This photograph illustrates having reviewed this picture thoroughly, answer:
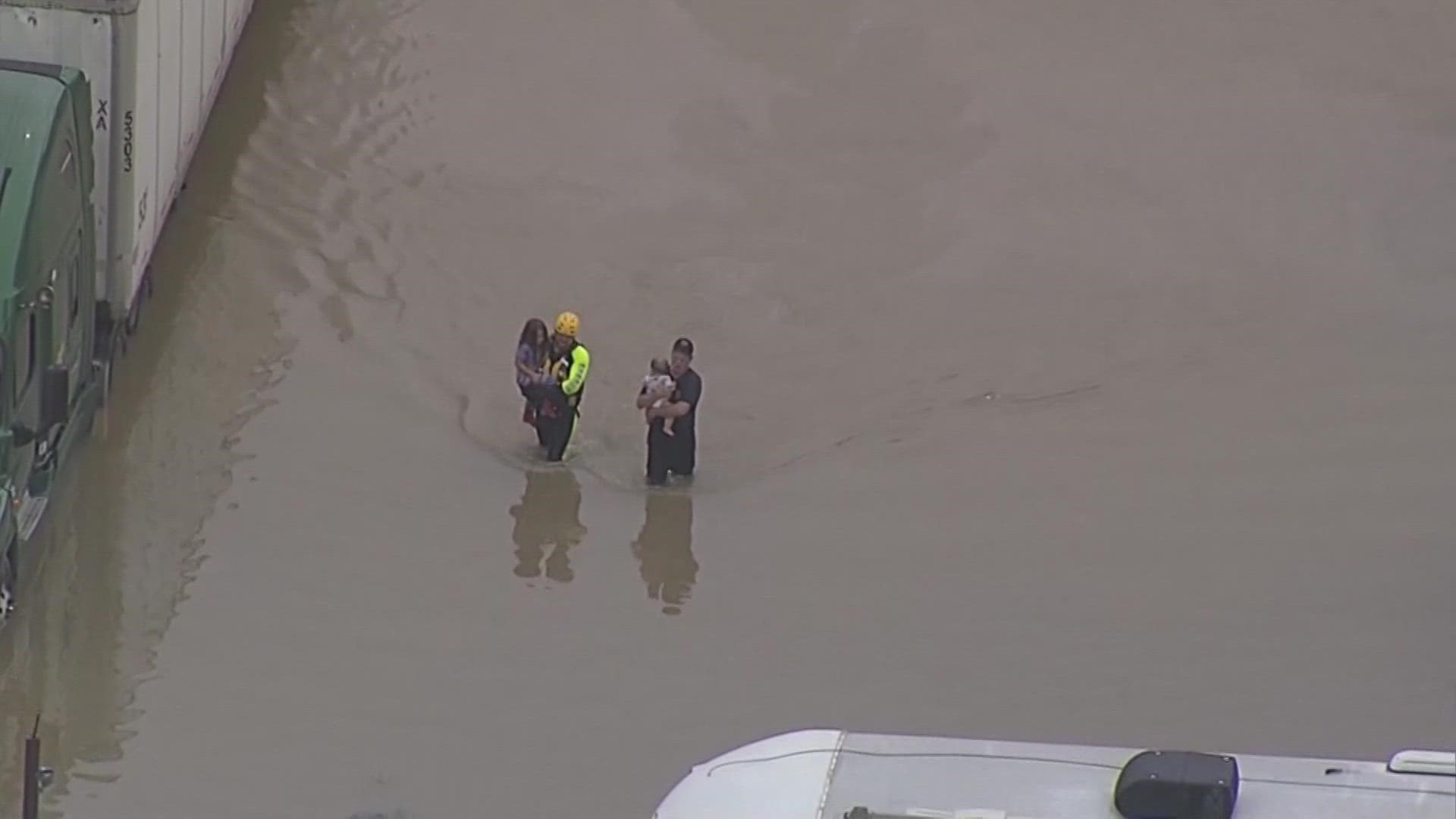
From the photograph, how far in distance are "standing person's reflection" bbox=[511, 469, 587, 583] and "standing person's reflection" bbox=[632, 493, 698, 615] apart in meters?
0.39

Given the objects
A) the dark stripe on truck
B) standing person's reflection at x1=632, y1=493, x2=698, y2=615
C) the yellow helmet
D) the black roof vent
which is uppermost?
the dark stripe on truck

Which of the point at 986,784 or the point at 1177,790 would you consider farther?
the point at 986,784

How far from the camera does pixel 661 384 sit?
48.4 feet

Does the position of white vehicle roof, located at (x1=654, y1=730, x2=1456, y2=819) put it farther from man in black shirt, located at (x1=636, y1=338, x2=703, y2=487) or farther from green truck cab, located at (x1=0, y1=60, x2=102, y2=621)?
man in black shirt, located at (x1=636, y1=338, x2=703, y2=487)

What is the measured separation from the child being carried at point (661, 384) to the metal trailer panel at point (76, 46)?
3.20 m

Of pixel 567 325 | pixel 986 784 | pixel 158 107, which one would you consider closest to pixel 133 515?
pixel 158 107

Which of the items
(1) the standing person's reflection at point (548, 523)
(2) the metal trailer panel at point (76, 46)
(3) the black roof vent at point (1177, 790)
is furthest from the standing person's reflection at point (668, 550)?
(3) the black roof vent at point (1177, 790)

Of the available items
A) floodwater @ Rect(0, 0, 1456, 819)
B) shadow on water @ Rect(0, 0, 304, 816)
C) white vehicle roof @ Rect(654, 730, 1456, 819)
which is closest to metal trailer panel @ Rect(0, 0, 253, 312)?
shadow on water @ Rect(0, 0, 304, 816)

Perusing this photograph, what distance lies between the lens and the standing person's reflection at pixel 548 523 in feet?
46.9

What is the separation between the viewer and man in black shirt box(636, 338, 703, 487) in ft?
48.2

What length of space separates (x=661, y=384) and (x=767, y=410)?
1515mm

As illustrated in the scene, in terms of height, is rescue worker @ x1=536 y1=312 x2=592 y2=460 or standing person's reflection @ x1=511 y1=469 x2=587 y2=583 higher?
rescue worker @ x1=536 y1=312 x2=592 y2=460

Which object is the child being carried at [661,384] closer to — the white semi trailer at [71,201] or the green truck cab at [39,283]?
the white semi trailer at [71,201]

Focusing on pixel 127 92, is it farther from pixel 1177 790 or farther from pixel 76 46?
pixel 1177 790
